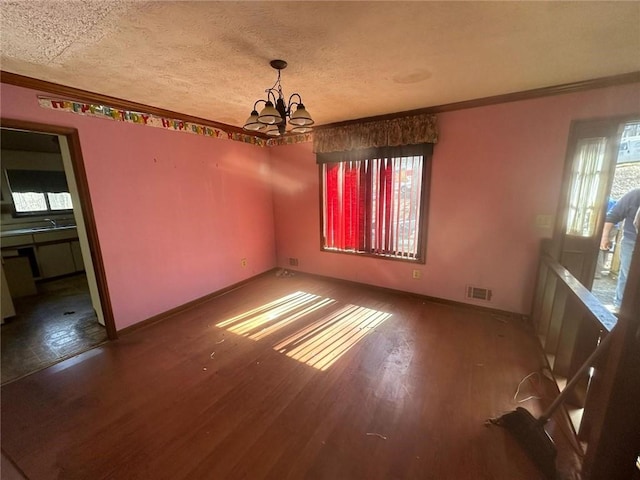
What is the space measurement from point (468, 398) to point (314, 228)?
9.24ft

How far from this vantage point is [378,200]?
3.33m

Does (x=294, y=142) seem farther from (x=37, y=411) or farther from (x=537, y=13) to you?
(x=37, y=411)

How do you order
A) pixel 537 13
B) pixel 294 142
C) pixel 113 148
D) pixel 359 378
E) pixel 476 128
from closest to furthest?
pixel 537 13
pixel 359 378
pixel 113 148
pixel 476 128
pixel 294 142

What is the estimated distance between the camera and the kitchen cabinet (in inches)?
161

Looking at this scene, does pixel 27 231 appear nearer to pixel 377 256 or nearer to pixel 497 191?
pixel 377 256

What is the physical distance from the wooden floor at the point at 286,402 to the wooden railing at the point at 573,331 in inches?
7.2

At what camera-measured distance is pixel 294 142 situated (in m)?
3.86

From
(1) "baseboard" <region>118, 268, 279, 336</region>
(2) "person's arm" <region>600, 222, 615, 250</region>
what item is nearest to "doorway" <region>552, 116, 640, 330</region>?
(2) "person's arm" <region>600, 222, 615, 250</region>

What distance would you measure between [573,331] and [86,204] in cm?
398

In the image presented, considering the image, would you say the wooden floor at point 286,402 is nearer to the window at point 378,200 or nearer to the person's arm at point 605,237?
the window at point 378,200

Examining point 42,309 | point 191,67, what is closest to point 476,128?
point 191,67

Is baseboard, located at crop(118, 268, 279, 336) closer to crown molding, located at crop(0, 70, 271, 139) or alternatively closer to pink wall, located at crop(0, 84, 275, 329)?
pink wall, located at crop(0, 84, 275, 329)

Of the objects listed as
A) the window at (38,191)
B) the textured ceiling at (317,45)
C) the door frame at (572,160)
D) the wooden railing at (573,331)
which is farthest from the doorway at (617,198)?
the window at (38,191)

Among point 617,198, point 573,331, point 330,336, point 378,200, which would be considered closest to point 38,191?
point 330,336
